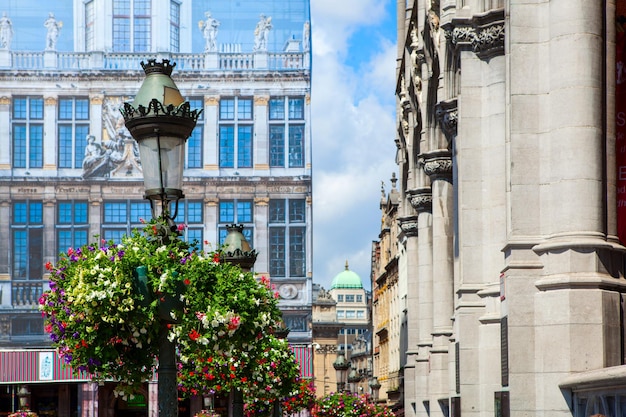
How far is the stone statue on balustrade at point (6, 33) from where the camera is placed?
85.9 meters

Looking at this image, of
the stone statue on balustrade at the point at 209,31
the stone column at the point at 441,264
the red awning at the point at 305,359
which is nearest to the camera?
the stone column at the point at 441,264

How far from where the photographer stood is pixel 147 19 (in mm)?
87312

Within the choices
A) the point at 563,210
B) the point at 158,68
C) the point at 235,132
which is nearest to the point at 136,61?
the point at 235,132

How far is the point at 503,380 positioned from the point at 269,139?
216 ft

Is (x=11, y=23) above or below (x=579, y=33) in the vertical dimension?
above

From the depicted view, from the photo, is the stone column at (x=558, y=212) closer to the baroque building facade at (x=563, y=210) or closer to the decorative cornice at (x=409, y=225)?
the baroque building facade at (x=563, y=210)

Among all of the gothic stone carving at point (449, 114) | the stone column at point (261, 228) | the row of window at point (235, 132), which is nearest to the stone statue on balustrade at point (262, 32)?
the row of window at point (235, 132)

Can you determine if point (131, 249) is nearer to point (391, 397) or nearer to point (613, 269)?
point (613, 269)

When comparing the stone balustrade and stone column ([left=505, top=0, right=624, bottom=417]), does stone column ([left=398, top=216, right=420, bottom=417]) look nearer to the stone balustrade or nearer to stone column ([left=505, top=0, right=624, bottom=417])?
stone column ([left=505, top=0, right=624, bottom=417])

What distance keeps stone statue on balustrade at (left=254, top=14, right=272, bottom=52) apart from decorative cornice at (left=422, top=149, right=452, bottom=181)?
5345 centimetres

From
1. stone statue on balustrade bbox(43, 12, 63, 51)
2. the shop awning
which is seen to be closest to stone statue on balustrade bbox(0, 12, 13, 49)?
stone statue on balustrade bbox(43, 12, 63, 51)

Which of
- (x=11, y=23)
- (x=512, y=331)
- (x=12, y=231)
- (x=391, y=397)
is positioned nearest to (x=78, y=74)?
(x=11, y=23)

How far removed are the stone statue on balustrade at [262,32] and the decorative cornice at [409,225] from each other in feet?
140

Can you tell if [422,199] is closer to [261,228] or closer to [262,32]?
[261,228]
